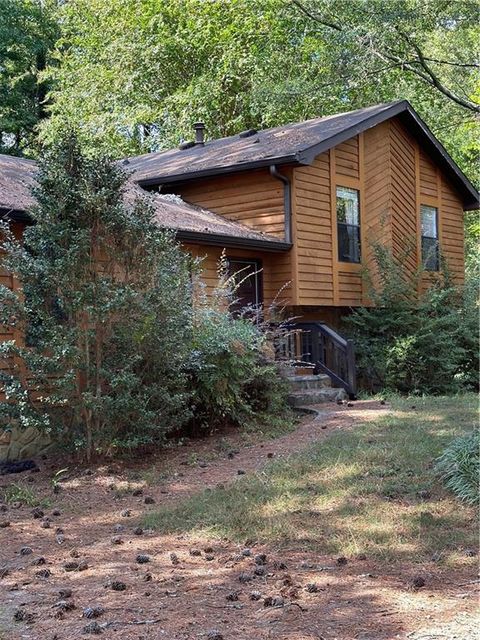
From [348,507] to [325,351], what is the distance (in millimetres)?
6730

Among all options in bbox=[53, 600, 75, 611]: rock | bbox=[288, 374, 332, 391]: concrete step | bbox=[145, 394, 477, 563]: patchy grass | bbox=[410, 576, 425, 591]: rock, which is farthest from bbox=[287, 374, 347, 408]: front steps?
bbox=[53, 600, 75, 611]: rock

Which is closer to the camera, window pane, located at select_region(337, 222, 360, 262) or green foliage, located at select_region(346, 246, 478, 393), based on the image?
green foliage, located at select_region(346, 246, 478, 393)

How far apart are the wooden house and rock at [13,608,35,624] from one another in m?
7.04

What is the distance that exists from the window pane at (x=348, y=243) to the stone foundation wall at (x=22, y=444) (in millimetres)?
7336

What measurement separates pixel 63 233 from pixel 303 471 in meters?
3.23

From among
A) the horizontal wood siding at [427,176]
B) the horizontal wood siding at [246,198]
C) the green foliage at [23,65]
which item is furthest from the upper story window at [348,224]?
the green foliage at [23,65]

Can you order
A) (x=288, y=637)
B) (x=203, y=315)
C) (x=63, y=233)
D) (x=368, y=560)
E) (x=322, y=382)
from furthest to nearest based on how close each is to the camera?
(x=322, y=382) < (x=203, y=315) < (x=63, y=233) < (x=368, y=560) < (x=288, y=637)

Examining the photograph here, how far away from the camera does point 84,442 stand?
6.56 metres

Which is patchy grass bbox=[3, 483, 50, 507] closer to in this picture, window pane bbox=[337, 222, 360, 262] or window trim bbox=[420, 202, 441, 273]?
window pane bbox=[337, 222, 360, 262]

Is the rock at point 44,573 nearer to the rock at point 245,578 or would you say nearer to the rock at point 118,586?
the rock at point 118,586

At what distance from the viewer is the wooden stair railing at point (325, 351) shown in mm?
10891

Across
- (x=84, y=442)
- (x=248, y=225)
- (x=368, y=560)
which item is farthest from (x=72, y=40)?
(x=368, y=560)

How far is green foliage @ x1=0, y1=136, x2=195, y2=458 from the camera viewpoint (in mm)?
Result: 6484

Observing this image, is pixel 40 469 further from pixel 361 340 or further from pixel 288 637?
pixel 361 340
